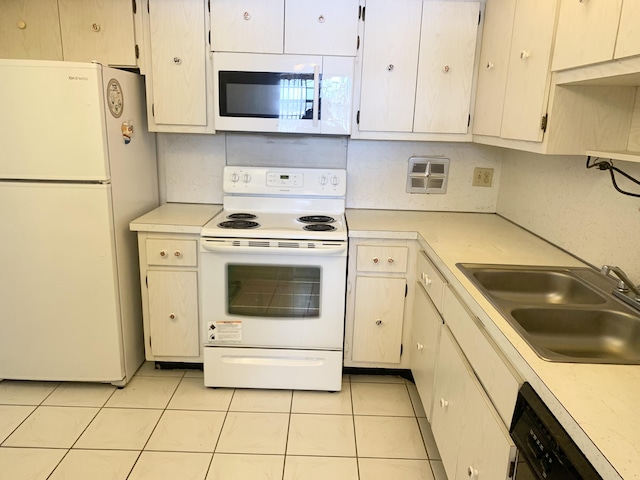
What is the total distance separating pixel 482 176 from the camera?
2.84m

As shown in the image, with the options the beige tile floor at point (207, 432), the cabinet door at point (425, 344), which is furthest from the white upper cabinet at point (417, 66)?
the beige tile floor at point (207, 432)

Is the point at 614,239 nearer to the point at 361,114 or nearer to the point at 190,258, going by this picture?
the point at 361,114

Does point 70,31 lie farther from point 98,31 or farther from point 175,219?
point 175,219

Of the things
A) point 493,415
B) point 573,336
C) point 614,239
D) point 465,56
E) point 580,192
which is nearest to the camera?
point 493,415

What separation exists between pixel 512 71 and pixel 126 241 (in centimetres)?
200

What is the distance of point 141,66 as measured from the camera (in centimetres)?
243

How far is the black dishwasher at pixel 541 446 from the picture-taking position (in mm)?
870

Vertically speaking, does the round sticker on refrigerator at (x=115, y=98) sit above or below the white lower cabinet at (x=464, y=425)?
above

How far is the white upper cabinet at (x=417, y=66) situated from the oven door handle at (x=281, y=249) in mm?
690

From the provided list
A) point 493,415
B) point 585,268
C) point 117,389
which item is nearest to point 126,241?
point 117,389

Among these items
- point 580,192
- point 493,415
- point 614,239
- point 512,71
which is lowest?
point 493,415

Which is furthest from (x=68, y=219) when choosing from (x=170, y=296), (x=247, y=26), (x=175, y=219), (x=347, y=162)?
(x=347, y=162)

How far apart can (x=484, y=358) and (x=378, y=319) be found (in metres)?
1.09

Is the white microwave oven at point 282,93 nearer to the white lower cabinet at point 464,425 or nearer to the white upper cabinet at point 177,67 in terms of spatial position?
the white upper cabinet at point 177,67
